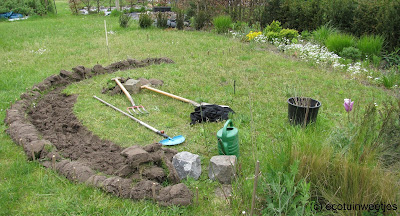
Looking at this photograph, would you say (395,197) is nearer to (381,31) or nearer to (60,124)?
(60,124)

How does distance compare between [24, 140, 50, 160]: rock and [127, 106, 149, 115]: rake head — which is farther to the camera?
[127, 106, 149, 115]: rake head

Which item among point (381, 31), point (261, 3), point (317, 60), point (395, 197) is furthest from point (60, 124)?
point (261, 3)

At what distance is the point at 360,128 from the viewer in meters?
2.97

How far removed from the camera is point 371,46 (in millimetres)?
7496

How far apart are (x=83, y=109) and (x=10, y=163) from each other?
1787 mm

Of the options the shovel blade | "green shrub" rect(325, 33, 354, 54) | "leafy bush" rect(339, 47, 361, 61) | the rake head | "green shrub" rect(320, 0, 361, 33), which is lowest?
the shovel blade

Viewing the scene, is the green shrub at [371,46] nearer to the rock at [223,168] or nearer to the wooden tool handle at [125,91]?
the wooden tool handle at [125,91]

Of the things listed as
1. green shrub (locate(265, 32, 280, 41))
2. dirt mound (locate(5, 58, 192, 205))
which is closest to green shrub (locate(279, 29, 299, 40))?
green shrub (locate(265, 32, 280, 41))

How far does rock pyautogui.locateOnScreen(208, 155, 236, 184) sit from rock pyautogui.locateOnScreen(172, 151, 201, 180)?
6.9 inches

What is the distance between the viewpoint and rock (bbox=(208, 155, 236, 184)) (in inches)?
127

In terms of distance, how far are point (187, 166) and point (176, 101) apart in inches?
96.3

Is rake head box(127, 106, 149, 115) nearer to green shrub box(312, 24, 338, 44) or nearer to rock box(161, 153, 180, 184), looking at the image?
rock box(161, 153, 180, 184)

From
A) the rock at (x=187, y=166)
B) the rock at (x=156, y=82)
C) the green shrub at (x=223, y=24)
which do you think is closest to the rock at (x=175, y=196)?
the rock at (x=187, y=166)

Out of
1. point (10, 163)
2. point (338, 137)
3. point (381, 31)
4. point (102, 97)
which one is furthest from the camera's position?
point (381, 31)
